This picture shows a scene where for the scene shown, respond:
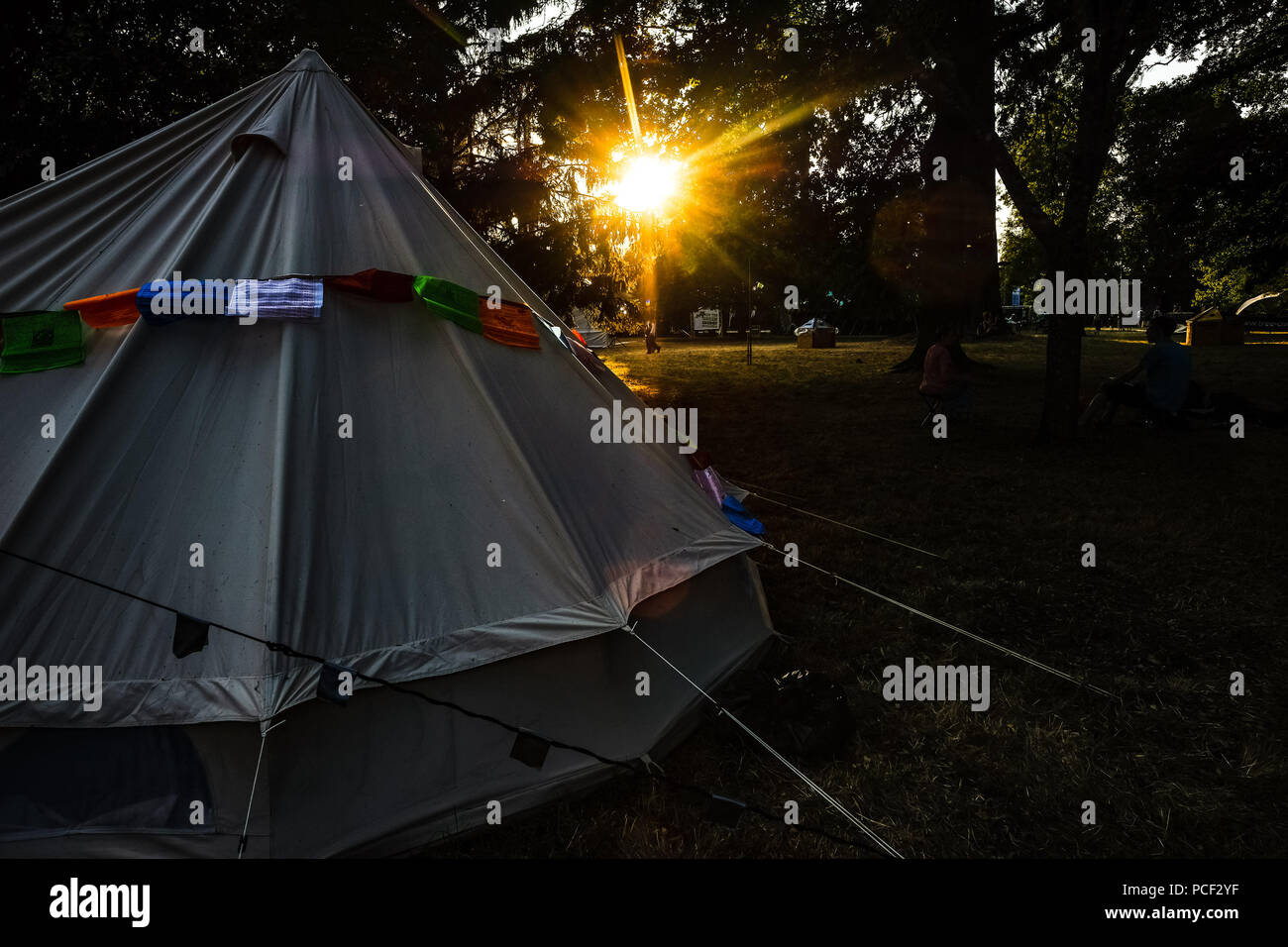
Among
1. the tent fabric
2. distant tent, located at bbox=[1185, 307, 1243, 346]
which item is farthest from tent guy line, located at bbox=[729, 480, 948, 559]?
distant tent, located at bbox=[1185, 307, 1243, 346]

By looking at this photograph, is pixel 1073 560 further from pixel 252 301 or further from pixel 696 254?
pixel 696 254

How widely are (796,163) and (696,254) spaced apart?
11.5ft

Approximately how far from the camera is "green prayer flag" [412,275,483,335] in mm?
3418

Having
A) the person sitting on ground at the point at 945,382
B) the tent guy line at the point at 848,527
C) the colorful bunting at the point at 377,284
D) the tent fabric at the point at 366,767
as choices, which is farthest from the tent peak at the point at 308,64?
the person sitting on ground at the point at 945,382

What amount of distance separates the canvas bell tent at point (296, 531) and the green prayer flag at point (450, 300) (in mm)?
23

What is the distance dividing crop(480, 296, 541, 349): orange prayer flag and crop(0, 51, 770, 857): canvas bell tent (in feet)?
0.07

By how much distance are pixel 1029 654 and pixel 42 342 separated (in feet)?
19.6

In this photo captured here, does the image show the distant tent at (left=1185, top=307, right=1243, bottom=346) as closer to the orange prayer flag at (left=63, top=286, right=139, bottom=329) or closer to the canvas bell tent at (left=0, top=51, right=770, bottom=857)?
the canvas bell tent at (left=0, top=51, right=770, bottom=857)

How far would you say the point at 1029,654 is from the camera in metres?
4.57

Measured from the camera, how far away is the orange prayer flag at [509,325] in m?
3.69

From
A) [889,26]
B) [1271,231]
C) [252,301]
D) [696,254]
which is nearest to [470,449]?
[252,301]
